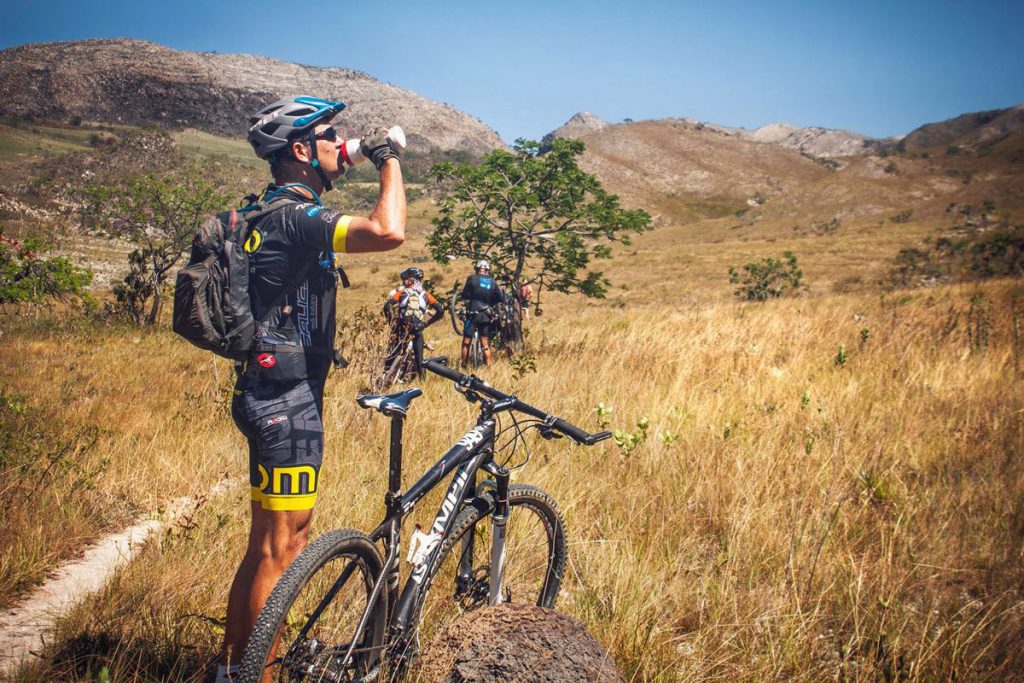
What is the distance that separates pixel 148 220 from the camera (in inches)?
618

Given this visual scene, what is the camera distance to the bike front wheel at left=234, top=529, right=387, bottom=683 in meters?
1.68

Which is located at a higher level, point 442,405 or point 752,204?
point 752,204

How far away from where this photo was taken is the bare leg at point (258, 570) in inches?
81.3

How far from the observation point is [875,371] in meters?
6.85

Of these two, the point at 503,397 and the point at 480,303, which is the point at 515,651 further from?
the point at 480,303

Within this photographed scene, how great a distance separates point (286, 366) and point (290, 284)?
0.34m

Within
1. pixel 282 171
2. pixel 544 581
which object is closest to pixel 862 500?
pixel 544 581

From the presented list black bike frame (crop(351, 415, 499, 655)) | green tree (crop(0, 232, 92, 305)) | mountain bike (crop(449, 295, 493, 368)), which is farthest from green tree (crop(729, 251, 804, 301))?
black bike frame (crop(351, 415, 499, 655))

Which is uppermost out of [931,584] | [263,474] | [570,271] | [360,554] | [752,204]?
[752,204]

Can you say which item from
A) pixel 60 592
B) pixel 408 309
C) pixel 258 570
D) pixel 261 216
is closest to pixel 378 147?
pixel 261 216

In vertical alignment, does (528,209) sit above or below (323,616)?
above

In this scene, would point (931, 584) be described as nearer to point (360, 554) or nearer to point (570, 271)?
point (360, 554)

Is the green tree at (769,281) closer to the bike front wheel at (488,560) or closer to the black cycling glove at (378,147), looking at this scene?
the bike front wheel at (488,560)

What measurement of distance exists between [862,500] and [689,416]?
1883mm
